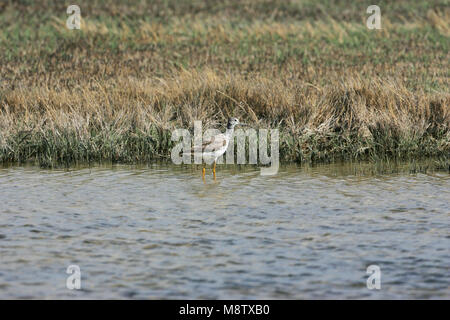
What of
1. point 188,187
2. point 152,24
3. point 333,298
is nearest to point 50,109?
point 188,187

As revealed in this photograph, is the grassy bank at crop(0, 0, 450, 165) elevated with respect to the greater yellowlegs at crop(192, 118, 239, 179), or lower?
elevated

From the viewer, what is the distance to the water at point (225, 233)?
29.4 feet

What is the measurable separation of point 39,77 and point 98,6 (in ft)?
63.2

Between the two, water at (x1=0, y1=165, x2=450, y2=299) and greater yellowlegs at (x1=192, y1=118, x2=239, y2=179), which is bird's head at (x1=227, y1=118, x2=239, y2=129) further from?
water at (x1=0, y1=165, x2=450, y2=299)

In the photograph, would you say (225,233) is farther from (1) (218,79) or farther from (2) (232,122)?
(1) (218,79)

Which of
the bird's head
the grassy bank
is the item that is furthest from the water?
the grassy bank

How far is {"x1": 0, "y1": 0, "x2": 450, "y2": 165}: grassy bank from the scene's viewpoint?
16625 mm

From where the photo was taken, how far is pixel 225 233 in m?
11.1

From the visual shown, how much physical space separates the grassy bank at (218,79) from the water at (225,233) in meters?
1.23

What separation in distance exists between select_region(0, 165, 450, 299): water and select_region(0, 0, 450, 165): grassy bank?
48.5 inches

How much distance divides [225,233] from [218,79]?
26.7 ft

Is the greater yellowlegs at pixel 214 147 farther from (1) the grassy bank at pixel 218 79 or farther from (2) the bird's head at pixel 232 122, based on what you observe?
(1) the grassy bank at pixel 218 79

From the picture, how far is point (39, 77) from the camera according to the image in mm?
23719

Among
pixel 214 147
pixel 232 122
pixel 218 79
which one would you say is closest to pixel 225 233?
pixel 214 147
